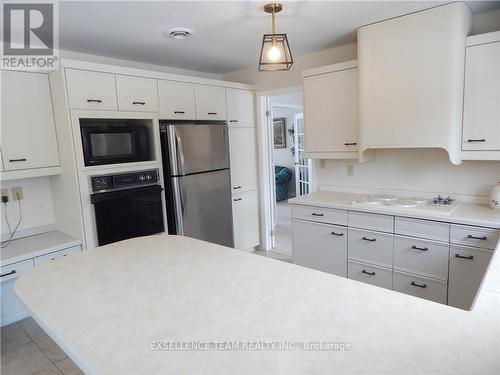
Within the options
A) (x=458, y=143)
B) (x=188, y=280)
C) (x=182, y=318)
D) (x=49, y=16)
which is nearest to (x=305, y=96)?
(x=458, y=143)

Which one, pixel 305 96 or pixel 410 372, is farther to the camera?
pixel 305 96

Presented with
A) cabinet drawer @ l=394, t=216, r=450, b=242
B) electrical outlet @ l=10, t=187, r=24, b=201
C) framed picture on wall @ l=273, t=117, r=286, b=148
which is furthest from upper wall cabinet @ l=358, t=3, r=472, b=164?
framed picture on wall @ l=273, t=117, r=286, b=148

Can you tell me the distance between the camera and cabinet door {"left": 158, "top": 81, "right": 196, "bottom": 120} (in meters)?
2.99

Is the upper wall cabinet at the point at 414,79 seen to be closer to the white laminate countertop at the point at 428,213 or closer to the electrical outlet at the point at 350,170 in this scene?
the white laminate countertop at the point at 428,213

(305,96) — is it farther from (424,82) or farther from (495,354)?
(495,354)

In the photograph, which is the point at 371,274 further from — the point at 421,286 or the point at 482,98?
the point at 482,98

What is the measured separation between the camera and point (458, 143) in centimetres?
231

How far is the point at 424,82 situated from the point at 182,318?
7.60 feet

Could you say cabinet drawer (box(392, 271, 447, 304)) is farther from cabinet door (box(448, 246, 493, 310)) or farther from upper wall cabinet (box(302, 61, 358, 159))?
upper wall cabinet (box(302, 61, 358, 159))

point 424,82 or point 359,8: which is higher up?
point 359,8

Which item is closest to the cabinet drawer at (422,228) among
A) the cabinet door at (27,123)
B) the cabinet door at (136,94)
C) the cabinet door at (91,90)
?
the cabinet door at (136,94)

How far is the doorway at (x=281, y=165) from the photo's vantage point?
3961 mm

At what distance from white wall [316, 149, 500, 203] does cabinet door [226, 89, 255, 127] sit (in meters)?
1.12

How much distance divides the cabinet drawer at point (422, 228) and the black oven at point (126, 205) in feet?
6.74
